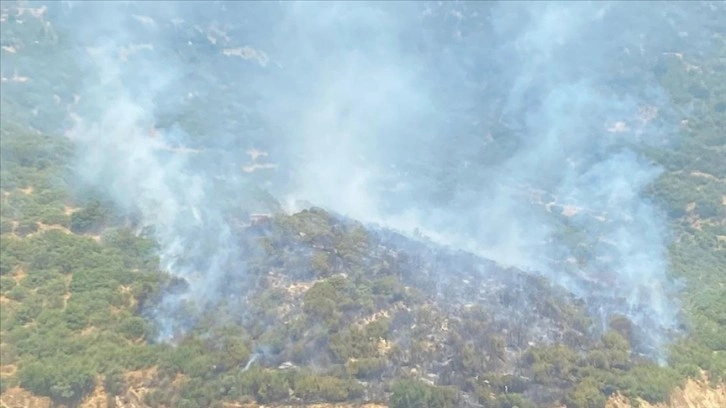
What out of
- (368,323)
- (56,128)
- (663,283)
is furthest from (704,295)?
(56,128)

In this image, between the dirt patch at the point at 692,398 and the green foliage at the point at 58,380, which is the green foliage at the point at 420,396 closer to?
the dirt patch at the point at 692,398

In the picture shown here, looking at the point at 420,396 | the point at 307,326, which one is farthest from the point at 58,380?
the point at 420,396

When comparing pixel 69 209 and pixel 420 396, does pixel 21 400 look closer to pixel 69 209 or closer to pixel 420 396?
pixel 420 396

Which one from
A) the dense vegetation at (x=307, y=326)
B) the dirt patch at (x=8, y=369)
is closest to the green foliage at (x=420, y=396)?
the dense vegetation at (x=307, y=326)

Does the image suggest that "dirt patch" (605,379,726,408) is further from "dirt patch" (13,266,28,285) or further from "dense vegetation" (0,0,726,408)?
"dirt patch" (13,266,28,285)

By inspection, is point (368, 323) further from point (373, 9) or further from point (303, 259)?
point (373, 9)

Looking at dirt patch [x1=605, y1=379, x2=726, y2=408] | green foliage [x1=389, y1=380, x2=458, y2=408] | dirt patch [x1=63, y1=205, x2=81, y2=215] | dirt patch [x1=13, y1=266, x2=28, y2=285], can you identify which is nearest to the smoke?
dirt patch [x1=63, y1=205, x2=81, y2=215]
